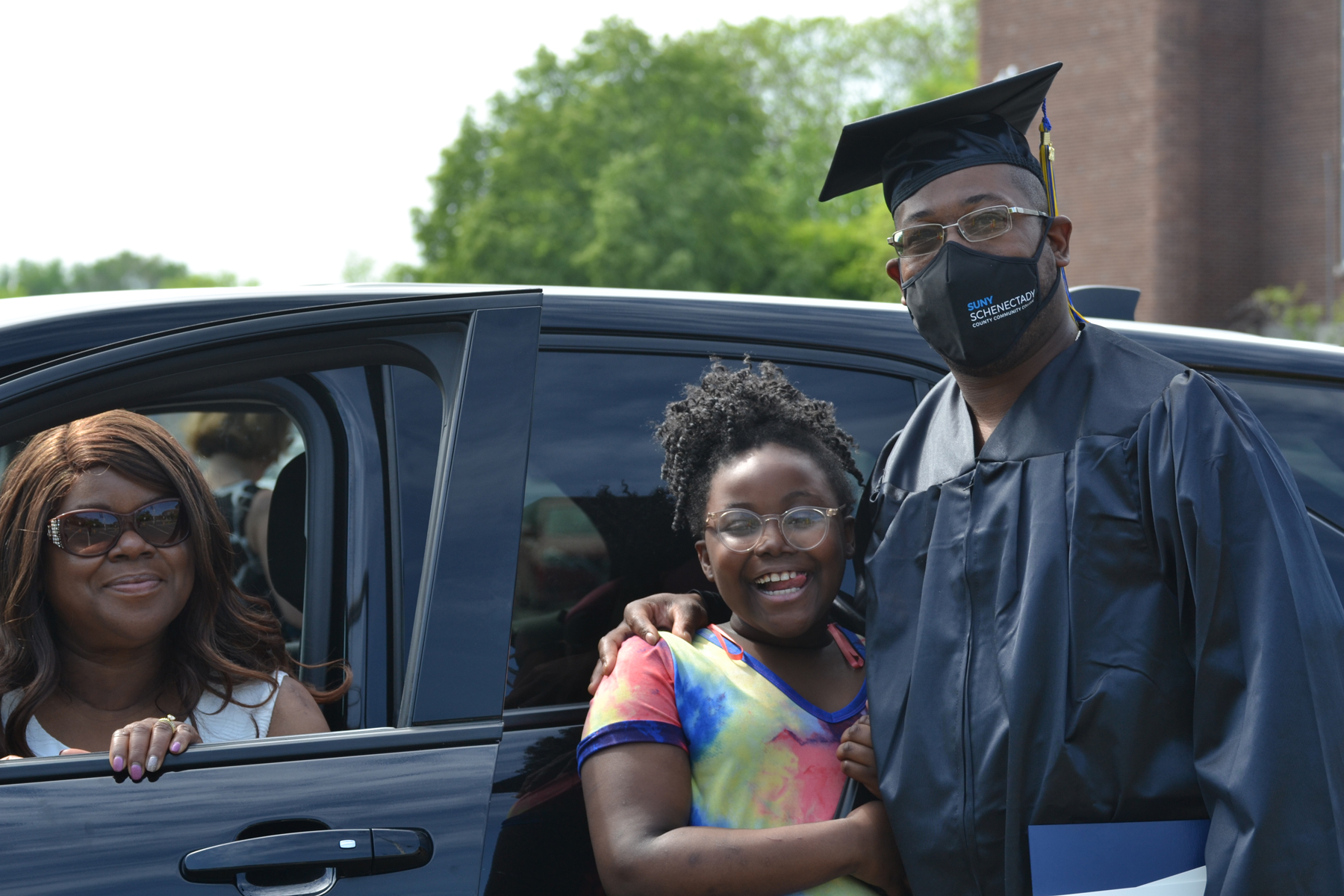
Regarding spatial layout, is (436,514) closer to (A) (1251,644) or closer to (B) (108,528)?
(B) (108,528)

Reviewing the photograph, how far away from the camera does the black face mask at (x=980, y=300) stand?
5.66ft

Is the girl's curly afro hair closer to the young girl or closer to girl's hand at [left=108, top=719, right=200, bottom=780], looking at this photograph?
the young girl

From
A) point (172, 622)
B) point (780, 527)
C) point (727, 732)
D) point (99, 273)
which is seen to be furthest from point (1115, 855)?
point (99, 273)

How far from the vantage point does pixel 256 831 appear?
1520 mm

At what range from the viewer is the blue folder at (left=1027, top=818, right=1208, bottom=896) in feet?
4.78

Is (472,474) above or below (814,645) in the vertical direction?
above

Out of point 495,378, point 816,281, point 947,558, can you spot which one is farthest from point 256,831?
point 816,281

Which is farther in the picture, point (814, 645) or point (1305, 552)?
point (814, 645)

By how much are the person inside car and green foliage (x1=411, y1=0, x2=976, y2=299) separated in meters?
23.1

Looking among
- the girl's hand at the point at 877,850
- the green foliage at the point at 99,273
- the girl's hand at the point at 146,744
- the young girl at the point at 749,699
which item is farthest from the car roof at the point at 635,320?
the green foliage at the point at 99,273

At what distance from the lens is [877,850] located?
5.33ft

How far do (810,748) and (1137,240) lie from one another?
21.9m

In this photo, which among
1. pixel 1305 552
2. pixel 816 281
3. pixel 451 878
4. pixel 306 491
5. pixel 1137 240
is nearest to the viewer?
pixel 1305 552

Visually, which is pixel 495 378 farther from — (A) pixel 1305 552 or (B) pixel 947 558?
(A) pixel 1305 552
